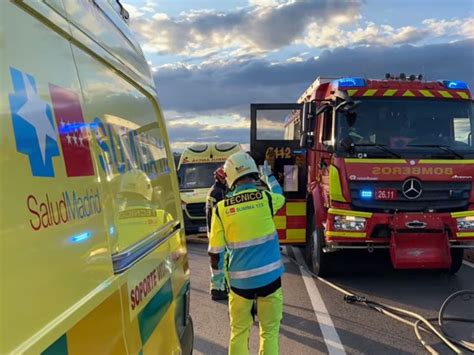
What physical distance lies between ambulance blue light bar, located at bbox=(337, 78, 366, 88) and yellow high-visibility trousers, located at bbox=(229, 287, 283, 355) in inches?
→ 172

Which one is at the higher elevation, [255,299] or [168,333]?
[168,333]

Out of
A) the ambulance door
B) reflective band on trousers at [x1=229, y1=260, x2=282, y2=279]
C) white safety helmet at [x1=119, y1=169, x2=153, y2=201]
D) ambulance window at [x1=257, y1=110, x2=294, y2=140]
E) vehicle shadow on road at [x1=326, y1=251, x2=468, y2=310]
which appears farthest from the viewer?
ambulance window at [x1=257, y1=110, x2=294, y2=140]

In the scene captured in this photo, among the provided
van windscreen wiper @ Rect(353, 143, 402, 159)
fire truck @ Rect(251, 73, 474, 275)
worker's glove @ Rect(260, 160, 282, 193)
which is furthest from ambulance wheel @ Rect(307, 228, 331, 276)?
worker's glove @ Rect(260, 160, 282, 193)

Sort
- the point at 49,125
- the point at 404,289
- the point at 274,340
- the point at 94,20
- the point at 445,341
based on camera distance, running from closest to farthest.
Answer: the point at 49,125 → the point at 94,20 → the point at 274,340 → the point at 445,341 → the point at 404,289

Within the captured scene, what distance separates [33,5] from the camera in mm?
1508

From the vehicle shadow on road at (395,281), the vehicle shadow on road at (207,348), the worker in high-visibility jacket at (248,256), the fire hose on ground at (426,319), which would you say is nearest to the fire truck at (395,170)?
the vehicle shadow on road at (395,281)

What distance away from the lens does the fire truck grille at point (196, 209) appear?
12.5 m

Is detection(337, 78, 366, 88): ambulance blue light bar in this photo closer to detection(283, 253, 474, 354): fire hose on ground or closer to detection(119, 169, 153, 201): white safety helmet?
detection(283, 253, 474, 354): fire hose on ground

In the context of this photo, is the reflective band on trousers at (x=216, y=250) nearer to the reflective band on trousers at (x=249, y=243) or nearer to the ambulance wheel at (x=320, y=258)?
the reflective band on trousers at (x=249, y=243)

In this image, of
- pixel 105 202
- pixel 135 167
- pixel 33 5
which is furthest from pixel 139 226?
pixel 33 5

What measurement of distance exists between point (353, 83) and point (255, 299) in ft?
14.8

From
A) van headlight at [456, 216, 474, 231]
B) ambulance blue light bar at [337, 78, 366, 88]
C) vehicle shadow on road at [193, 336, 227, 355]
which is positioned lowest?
vehicle shadow on road at [193, 336, 227, 355]

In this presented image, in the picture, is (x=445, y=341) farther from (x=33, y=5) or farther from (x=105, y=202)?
(x=33, y=5)

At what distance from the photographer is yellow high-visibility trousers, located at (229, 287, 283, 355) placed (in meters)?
4.04
